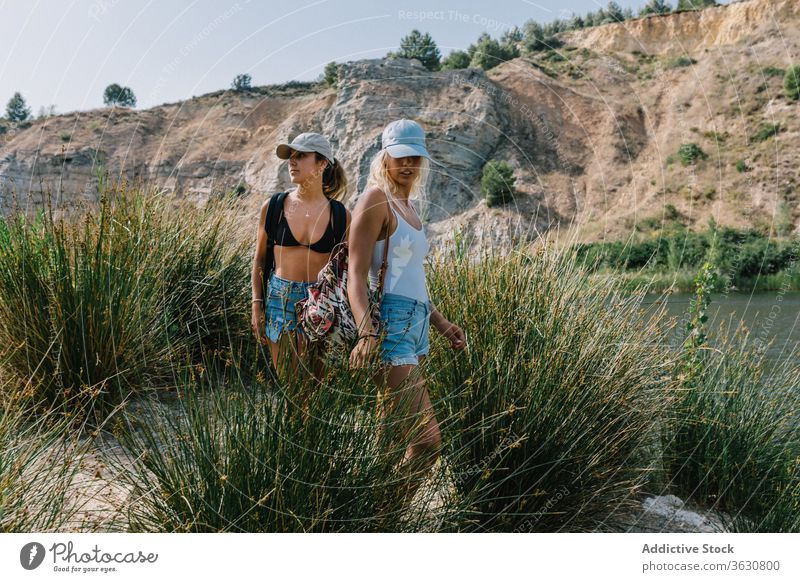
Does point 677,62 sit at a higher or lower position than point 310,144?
higher

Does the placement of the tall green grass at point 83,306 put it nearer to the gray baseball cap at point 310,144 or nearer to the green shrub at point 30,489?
the green shrub at point 30,489

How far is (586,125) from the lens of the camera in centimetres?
2550

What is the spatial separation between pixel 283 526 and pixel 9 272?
7.43 feet

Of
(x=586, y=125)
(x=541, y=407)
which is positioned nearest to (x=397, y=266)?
(x=541, y=407)

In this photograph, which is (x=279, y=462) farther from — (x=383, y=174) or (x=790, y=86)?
(x=790, y=86)

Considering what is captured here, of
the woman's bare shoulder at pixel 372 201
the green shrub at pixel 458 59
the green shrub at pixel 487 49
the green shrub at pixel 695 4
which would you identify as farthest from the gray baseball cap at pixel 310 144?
the green shrub at pixel 695 4

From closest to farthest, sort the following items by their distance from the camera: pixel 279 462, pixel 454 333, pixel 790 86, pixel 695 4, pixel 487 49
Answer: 1. pixel 279 462
2. pixel 454 333
3. pixel 487 49
4. pixel 790 86
5. pixel 695 4

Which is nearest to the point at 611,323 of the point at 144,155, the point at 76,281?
the point at 76,281

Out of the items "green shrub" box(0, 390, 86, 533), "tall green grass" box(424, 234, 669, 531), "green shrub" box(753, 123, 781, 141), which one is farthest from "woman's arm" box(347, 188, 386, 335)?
"green shrub" box(753, 123, 781, 141)

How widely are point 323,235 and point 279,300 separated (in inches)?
12.9

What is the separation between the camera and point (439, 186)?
947 inches

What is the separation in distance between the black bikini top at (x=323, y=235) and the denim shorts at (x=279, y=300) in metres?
0.16
